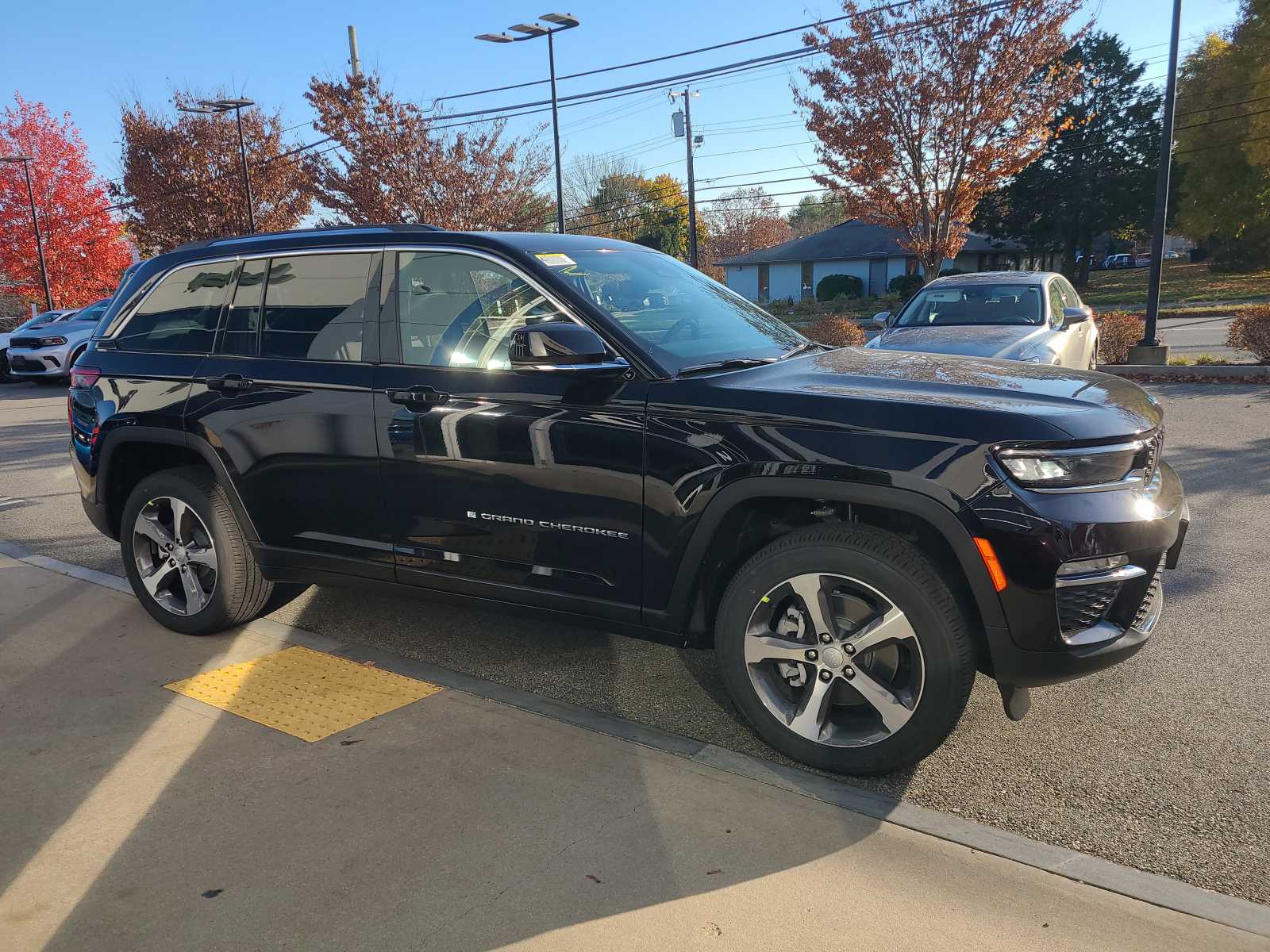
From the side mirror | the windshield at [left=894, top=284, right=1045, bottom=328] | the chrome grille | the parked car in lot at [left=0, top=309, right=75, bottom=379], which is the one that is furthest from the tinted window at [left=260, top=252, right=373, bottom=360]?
the parked car in lot at [left=0, top=309, right=75, bottom=379]

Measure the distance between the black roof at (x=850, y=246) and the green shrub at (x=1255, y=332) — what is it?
36.0 metres

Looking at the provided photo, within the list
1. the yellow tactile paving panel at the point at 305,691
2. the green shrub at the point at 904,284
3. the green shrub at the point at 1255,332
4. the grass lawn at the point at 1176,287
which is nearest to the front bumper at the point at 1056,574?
the yellow tactile paving panel at the point at 305,691

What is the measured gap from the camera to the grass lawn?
37344 millimetres

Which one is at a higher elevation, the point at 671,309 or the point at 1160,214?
the point at 1160,214

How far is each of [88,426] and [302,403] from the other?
1.54m

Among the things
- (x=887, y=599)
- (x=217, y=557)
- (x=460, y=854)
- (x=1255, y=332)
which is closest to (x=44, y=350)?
(x=217, y=557)

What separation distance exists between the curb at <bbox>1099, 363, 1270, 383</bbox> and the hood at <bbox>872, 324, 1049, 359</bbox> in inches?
198

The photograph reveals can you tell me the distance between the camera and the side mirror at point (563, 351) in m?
3.24

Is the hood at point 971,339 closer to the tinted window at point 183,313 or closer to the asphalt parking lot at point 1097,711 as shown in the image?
the asphalt parking lot at point 1097,711

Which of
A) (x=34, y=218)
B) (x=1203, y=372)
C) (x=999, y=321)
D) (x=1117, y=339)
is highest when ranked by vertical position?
(x=34, y=218)

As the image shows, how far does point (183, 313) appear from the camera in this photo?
181 inches

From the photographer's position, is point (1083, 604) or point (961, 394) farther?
point (961, 394)

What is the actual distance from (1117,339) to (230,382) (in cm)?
1554

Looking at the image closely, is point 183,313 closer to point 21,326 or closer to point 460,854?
point 460,854
